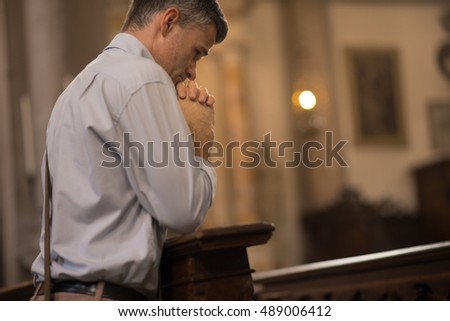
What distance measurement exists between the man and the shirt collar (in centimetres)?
6

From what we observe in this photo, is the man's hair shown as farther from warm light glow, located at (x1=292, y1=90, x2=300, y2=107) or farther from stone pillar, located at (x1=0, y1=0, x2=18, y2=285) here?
warm light glow, located at (x1=292, y1=90, x2=300, y2=107)

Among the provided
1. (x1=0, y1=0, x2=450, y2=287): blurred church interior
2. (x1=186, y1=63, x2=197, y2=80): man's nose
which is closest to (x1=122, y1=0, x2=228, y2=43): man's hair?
(x1=186, y1=63, x2=197, y2=80): man's nose

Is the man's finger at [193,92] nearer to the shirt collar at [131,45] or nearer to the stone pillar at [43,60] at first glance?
the shirt collar at [131,45]

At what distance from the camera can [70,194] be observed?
195 centimetres

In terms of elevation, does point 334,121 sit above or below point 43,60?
below

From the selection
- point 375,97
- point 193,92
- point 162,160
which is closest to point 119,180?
point 162,160

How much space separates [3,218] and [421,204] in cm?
674

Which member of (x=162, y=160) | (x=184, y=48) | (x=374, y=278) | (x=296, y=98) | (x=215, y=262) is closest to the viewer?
(x=162, y=160)

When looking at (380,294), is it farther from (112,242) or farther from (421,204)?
(421,204)

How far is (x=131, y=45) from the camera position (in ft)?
7.01

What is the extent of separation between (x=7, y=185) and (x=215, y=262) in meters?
5.73

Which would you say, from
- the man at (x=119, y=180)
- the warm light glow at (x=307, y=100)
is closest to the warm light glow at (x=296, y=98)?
the warm light glow at (x=307, y=100)

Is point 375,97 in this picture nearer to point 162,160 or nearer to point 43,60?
point 43,60
